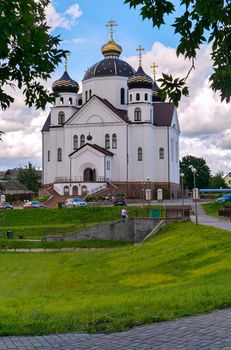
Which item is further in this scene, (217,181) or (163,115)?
(217,181)

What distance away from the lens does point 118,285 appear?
2030 cm

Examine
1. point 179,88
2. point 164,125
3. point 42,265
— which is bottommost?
point 42,265

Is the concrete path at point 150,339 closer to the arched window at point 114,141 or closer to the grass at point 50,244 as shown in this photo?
the grass at point 50,244

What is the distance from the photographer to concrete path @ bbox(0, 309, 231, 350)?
22.9 feet

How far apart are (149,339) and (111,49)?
73.5m

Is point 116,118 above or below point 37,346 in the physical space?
above

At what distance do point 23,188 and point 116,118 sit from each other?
39.3 m

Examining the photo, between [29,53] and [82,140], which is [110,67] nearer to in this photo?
[82,140]

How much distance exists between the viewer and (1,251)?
3641 centimetres

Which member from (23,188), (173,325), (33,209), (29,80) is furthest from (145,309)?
(23,188)

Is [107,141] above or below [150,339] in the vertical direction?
above

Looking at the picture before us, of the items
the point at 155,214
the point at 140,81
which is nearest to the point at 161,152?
the point at 140,81

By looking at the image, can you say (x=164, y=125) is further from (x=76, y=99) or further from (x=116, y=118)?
(x=76, y=99)

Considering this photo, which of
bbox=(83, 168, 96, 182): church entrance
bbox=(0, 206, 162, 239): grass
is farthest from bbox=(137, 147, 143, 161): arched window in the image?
bbox=(0, 206, 162, 239): grass
